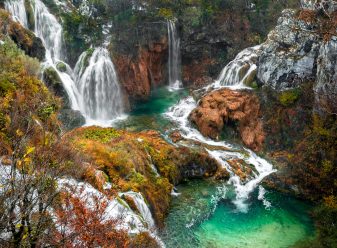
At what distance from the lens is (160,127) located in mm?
30203

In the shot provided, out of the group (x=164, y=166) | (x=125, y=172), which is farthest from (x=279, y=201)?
(x=125, y=172)

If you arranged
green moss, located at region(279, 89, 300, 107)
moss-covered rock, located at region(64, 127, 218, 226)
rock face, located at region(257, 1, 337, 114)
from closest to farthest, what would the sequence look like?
moss-covered rock, located at region(64, 127, 218, 226) → rock face, located at region(257, 1, 337, 114) → green moss, located at region(279, 89, 300, 107)

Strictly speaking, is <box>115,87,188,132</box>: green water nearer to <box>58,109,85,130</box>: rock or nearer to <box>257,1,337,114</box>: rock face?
<box>58,109,85,130</box>: rock

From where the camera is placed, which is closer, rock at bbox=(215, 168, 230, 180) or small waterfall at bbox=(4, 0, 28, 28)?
rock at bbox=(215, 168, 230, 180)

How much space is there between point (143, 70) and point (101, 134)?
15.4 m

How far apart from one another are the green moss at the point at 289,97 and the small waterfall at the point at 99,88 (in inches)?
563

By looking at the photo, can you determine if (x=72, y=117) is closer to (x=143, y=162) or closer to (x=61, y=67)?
(x=61, y=67)

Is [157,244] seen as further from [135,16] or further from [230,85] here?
[135,16]

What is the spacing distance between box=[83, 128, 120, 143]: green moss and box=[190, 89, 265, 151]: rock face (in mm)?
8404

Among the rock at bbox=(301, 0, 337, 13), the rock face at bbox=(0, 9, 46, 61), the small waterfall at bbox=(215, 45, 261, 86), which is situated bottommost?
the small waterfall at bbox=(215, 45, 261, 86)

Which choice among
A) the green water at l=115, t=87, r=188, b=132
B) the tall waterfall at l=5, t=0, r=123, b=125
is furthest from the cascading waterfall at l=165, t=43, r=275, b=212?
the tall waterfall at l=5, t=0, r=123, b=125

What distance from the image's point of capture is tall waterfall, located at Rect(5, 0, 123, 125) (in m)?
32.2

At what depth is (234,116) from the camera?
2944 centimetres

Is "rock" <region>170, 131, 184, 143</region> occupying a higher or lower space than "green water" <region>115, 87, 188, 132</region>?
lower
